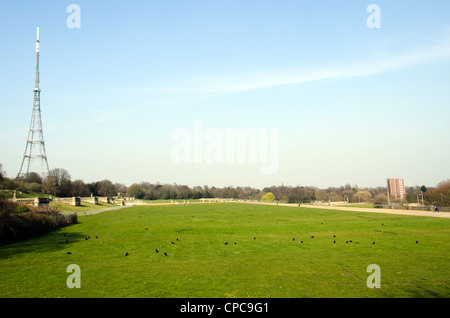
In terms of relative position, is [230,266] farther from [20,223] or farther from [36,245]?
[20,223]

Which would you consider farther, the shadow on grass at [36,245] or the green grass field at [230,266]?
the shadow on grass at [36,245]

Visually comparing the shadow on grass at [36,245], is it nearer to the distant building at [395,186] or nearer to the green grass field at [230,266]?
the green grass field at [230,266]

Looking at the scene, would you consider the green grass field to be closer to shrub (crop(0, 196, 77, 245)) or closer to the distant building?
shrub (crop(0, 196, 77, 245))

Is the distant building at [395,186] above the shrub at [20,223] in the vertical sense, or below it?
above

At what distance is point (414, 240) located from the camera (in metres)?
26.2

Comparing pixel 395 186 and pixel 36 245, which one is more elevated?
pixel 395 186

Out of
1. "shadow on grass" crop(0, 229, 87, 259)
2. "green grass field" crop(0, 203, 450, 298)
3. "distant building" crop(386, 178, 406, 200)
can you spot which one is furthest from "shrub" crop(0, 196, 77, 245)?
"distant building" crop(386, 178, 406, 200)

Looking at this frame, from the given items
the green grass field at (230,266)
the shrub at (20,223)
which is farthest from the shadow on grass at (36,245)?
the shrub at (20,223)

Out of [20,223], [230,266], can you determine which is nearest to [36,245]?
[20,223]

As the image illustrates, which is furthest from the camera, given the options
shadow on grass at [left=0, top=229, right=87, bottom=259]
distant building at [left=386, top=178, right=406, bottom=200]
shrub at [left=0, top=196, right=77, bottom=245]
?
distant building at [left=386, top=178, right=406, bottom=200]

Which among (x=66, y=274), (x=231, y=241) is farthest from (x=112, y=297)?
(x=231, y=241)
